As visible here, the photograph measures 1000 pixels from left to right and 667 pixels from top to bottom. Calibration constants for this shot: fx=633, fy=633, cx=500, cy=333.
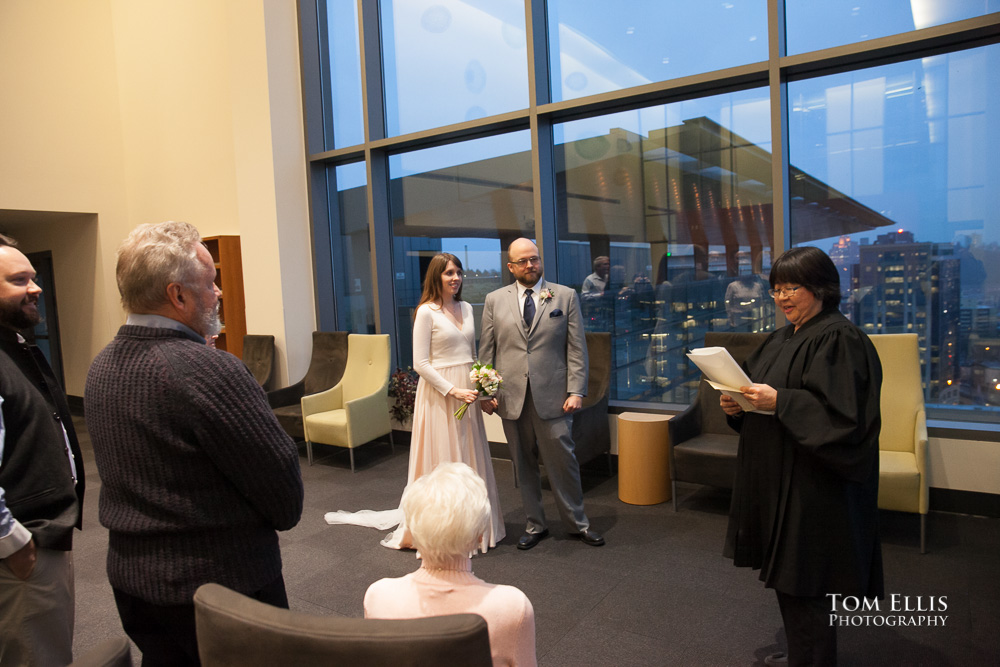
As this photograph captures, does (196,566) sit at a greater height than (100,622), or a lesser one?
greater

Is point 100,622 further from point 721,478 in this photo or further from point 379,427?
point 721,478

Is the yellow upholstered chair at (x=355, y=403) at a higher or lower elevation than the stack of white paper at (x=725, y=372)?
lower

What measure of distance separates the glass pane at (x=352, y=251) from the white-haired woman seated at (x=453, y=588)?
17.8ft

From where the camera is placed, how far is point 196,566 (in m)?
1.41

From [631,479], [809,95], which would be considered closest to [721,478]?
[631,479]

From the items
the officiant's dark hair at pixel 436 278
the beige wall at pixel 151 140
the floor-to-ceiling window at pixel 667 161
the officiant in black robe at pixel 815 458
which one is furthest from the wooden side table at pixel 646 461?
the beige wall at pixel 151 140

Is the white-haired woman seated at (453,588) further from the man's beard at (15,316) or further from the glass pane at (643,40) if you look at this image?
the glass pane at (643,40)

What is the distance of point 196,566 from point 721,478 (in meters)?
3.18

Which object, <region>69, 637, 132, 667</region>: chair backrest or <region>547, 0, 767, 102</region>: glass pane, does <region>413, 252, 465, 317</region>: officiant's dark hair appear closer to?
<region>547, 0, 767, 102</region>: glass pane

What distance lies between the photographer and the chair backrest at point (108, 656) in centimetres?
113

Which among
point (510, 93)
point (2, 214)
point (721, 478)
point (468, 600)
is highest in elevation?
point (510, 93)

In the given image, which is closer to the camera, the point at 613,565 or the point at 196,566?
the point at 196,566

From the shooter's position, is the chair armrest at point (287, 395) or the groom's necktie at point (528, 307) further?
the chair armrest at point (287, 395)

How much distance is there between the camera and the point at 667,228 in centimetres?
486
